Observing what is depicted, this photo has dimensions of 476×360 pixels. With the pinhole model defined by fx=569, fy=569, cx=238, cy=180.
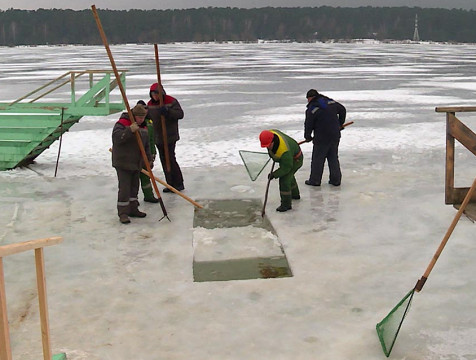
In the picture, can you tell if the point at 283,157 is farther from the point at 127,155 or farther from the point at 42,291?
the point at 42,291

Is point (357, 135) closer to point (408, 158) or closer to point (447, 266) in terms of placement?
point (408, 158)

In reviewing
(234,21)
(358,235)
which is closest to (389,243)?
(358,235)

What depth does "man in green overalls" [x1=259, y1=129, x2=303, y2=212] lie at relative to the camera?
6.74 m

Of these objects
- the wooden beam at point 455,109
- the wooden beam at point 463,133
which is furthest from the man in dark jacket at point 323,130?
the wooden beam at point 463,133

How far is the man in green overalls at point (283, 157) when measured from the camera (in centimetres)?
674

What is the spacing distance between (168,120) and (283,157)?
185 cm

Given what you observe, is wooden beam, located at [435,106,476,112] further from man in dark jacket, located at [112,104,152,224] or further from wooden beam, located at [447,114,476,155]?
man in dark jacket, located at [112,104,152,224]

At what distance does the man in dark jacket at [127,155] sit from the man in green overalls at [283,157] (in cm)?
144

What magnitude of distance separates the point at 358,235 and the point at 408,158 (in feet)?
14.1

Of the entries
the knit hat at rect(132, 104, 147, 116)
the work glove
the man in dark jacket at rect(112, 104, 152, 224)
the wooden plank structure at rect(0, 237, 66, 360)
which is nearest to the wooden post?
the wooden plank structure at rect(0, 237, 66, 360)

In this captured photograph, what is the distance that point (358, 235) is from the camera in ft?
20.5

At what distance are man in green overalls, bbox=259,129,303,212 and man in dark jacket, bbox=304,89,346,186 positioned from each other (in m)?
0.98

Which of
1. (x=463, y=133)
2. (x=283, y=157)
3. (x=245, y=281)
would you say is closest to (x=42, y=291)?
(x=245, y=281)

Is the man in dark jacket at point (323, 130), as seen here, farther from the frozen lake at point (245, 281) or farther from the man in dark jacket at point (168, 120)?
the man in dark jacket at point (168, 120)
